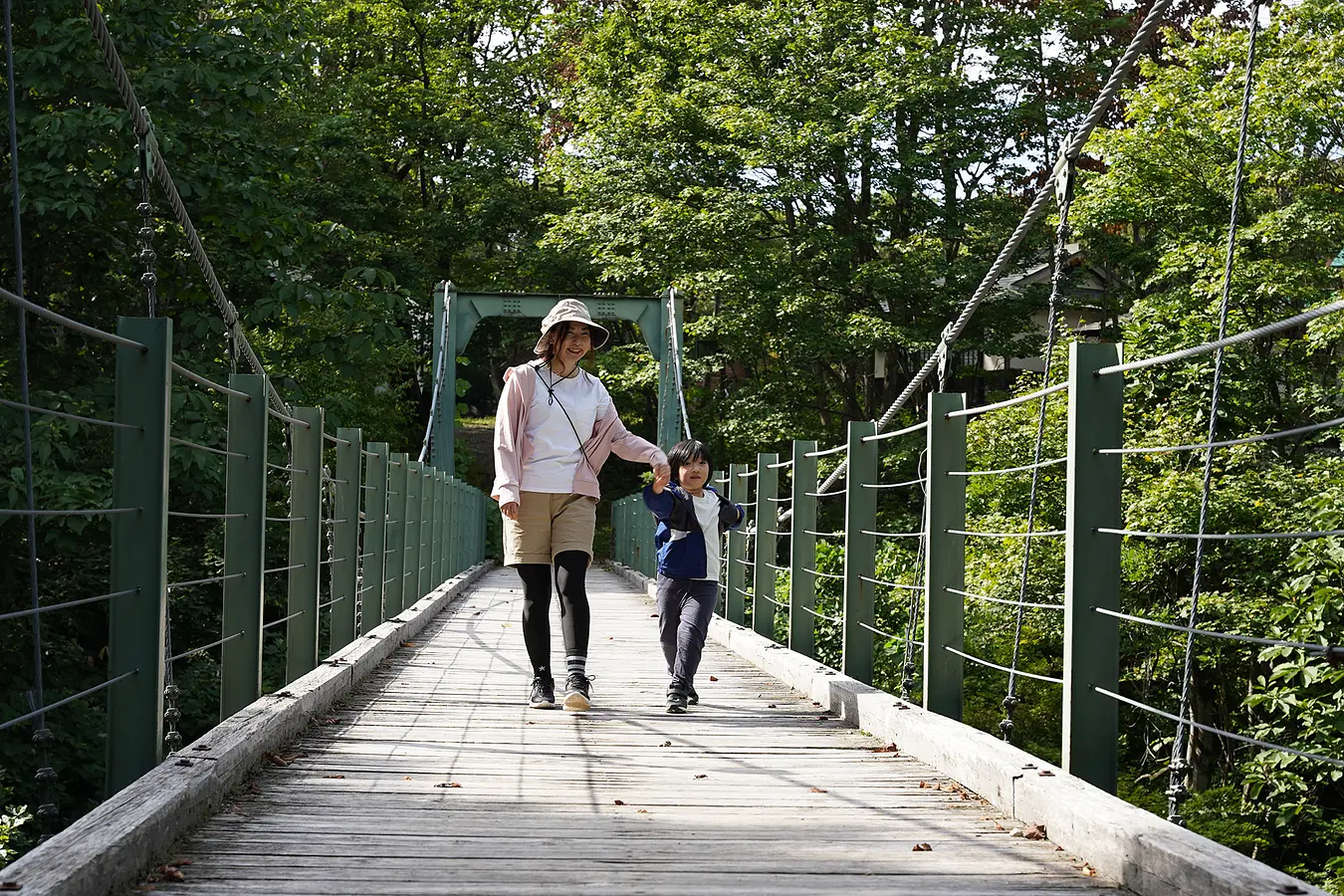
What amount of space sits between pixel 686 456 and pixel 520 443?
83cm

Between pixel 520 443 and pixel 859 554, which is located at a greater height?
pixel 520 443

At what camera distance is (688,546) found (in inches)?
206

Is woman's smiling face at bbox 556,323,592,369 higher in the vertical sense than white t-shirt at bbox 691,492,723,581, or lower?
A: higher

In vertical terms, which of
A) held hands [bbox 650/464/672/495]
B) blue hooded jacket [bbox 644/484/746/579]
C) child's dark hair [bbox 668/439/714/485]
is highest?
child's dark hair [bbox 668/439/714/485]

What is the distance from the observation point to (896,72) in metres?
20.0

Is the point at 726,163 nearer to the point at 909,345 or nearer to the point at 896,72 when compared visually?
the point at 896,72

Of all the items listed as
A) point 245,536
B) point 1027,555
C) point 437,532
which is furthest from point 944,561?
point 437,532

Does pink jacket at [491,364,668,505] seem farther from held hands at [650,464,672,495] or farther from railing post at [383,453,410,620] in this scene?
railing post at [383,453,410,620]

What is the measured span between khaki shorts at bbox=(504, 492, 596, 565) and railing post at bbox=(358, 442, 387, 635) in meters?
1.95

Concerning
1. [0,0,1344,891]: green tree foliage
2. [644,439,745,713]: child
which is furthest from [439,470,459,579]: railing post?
[644,439,745,713]: child

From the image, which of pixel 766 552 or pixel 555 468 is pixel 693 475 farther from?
pixel 766 552

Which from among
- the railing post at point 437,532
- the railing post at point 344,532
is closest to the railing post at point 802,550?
the railing post at point 344,532

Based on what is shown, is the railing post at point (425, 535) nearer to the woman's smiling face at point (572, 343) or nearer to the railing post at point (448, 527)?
the railing post at point (448, 527)

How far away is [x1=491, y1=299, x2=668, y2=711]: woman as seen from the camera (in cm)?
467
